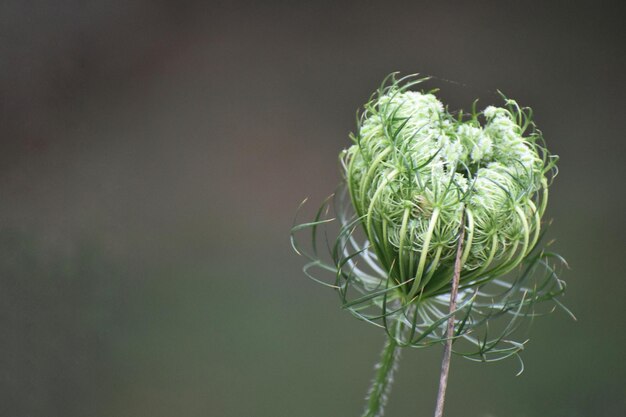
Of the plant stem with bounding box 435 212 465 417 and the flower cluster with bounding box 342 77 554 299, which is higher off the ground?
the flower cluster with bounding box 342 77 554 299

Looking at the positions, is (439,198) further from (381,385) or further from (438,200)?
(381,385)

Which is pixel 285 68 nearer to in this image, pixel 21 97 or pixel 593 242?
pixel 21 97

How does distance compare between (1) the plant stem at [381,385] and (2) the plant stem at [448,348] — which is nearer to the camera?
(2) the plant stem at [448,348]

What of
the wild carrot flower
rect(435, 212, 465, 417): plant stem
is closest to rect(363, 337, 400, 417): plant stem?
the wild carrot flower

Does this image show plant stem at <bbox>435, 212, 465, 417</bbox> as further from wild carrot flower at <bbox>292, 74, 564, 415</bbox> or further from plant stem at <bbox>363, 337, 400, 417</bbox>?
plant stem at <bbox>363, 337, 400, 417</bbox>

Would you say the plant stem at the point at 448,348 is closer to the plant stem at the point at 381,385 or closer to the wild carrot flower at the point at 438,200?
the wild carrot flower at the point at 438,200

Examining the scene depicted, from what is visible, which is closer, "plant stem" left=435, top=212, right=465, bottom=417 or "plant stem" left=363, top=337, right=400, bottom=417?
"plant stem" left=435, top=212, right=465, bottom=417

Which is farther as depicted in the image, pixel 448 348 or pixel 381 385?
pixel 381 385

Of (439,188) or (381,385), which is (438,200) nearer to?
(439,188)

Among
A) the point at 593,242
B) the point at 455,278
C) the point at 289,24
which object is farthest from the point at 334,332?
the point at 455,278

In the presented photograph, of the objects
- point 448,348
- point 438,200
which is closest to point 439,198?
point 438,200

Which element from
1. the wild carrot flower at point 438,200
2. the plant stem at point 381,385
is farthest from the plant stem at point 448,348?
the plant stem at point 381,385

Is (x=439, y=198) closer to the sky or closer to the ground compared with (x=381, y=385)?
closer to the sky
